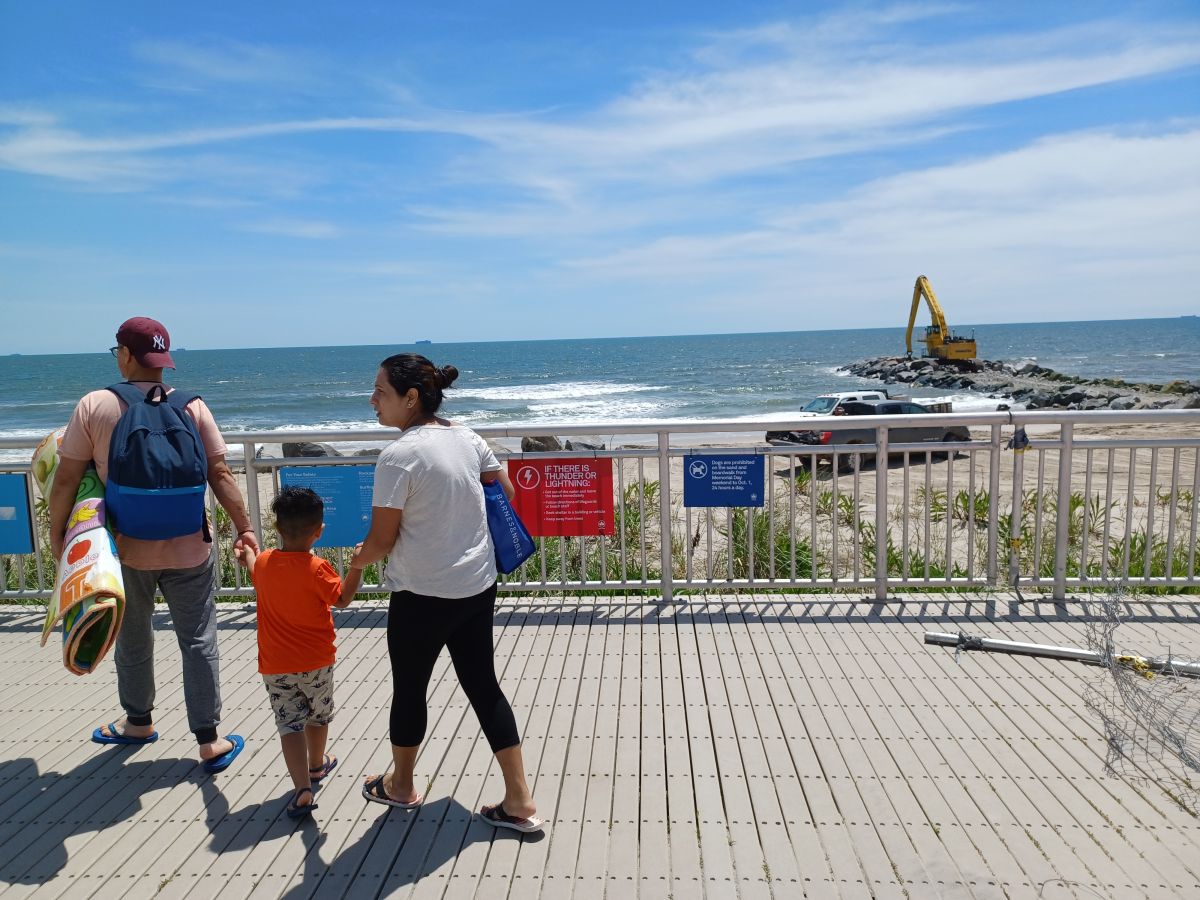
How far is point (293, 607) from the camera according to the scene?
3.31 m

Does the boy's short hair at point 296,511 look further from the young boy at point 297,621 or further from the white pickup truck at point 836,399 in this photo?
the white pickup truck at point 836,399

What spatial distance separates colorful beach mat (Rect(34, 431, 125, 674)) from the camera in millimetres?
3322

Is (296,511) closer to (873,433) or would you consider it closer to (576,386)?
(873,433)

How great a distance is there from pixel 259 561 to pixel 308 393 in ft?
193

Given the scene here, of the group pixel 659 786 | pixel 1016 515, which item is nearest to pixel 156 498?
pixel 659 786

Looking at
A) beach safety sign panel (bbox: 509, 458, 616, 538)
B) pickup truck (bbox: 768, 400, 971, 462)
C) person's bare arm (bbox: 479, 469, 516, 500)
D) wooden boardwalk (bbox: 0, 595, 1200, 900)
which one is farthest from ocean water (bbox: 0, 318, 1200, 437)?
person's bare arm (bbox: 479, 469, 516, 500)

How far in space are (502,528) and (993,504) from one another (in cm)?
372

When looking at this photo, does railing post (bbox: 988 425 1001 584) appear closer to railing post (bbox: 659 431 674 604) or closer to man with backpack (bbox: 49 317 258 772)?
railing post (bbox: 659 431 674 604)

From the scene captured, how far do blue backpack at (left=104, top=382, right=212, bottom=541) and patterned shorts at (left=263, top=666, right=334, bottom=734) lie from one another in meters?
0.79

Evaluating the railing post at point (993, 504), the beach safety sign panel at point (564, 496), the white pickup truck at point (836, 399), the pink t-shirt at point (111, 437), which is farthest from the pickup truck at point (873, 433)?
the pink t-shirt at point (111, 437)

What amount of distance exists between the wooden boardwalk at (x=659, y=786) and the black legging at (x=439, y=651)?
17.3 inches

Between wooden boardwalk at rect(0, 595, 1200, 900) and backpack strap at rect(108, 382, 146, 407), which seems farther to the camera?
backpack strap at rect(108, 382, 146, 407)

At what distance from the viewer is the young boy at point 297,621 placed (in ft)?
10.8

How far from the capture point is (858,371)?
231ft
